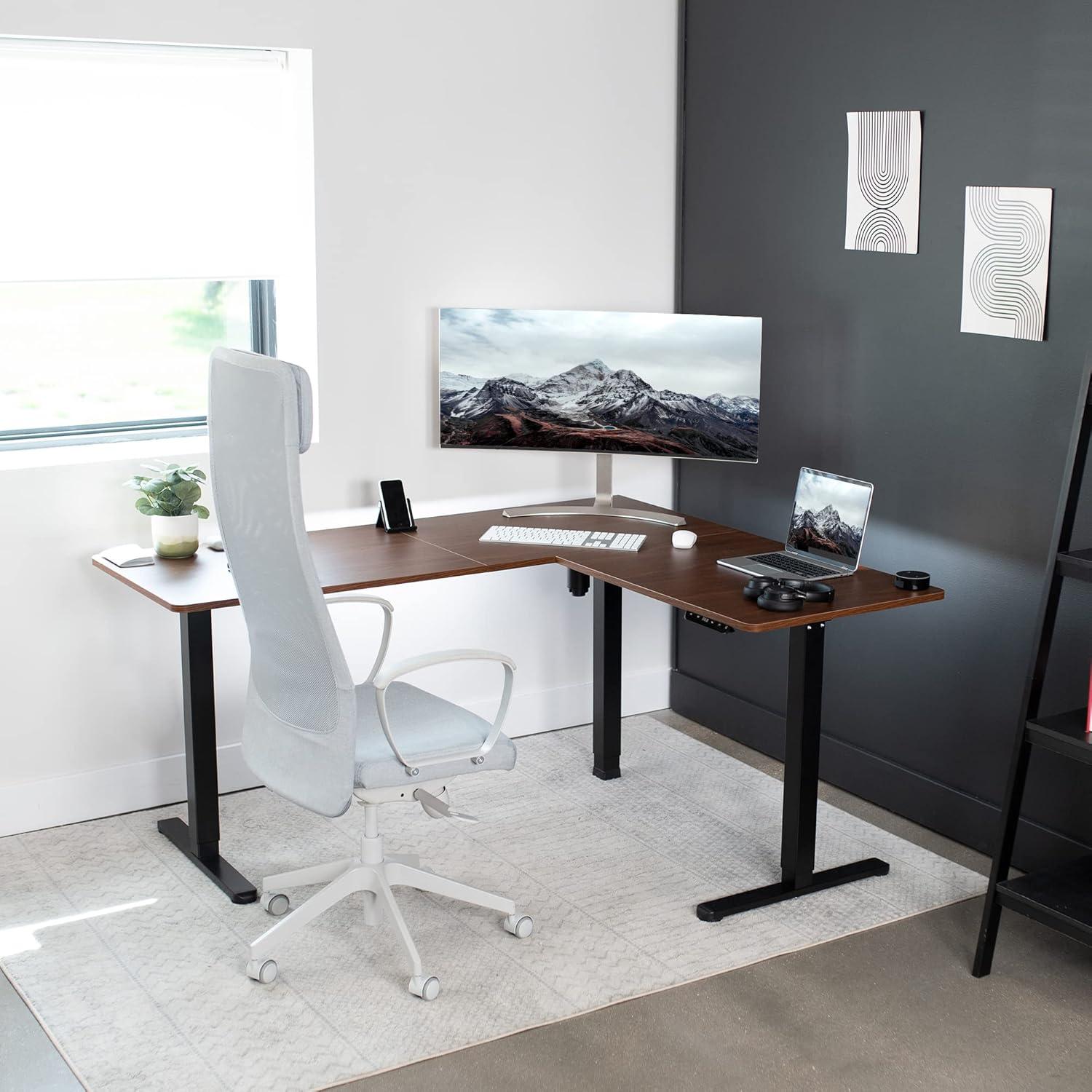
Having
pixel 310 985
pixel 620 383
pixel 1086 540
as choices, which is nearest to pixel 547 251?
pixel 620 383

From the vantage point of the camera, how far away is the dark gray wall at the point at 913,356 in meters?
3.43

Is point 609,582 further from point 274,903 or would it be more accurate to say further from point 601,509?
point 274,903


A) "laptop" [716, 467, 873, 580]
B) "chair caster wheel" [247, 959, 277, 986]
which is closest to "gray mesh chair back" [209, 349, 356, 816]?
"chair caster wheel" [247, 959, 277, 986]

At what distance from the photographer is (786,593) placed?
3.25m

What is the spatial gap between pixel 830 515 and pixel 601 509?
0.83 meters

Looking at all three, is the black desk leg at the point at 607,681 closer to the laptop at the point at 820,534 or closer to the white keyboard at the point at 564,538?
the white keyboard at the point at 564,538

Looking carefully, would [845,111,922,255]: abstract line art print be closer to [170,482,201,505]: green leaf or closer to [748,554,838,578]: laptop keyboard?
[748,554,838,578]: laptop keyboard

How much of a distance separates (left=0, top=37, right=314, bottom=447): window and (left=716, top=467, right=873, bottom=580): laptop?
1.47 meters

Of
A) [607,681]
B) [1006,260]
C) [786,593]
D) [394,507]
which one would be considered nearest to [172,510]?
[394,507]

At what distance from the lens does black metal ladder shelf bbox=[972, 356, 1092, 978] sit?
2.96m

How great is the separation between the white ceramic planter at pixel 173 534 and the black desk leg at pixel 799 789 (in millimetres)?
1551

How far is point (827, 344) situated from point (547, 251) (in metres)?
0.93

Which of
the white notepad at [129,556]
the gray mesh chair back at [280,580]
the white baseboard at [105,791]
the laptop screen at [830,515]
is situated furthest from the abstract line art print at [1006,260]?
the white notepad at [129,556]

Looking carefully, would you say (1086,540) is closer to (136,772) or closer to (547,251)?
(547,251)
